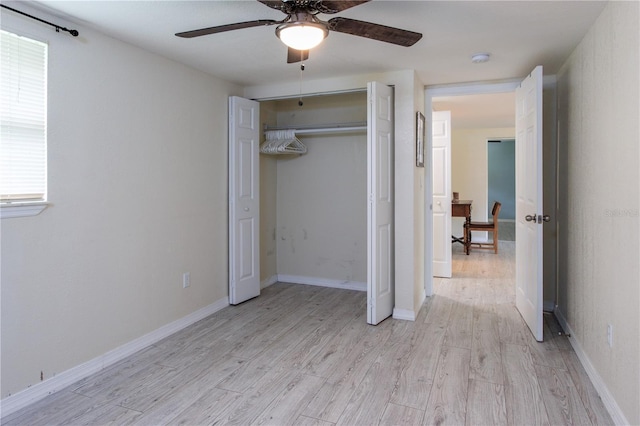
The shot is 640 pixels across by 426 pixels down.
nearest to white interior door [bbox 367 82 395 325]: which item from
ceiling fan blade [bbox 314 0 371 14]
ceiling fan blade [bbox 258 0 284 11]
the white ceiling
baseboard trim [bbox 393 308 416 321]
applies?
baseboard trim [bbox 393 308 416 321]

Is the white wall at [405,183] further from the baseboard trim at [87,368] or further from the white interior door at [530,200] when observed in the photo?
the baseboard trim at [87,368]

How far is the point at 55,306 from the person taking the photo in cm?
237

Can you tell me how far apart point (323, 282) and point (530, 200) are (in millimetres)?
2504

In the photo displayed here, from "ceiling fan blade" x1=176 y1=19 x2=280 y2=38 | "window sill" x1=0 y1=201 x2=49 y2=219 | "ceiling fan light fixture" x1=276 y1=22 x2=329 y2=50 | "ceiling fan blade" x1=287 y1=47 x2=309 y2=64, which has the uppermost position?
"ceiling fan blade" x1=287 y1=47 x2=309 y2=64

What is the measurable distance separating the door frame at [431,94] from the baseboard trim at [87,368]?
2.38 m

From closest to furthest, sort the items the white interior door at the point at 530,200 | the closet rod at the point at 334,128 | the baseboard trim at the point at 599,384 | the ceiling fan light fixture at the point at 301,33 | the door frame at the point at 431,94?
the ceiling fan light fixture at the point at 301,33 → the baseboard trim at the point at 599,384 → the white interior door at the point at 530,200 → the door frame at the point at 431,94 → the closet rod at the point at 334,128

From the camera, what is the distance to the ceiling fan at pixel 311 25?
1.78 m

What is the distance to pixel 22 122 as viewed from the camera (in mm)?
2199

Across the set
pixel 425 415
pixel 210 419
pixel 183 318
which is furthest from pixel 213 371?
pixel 425 415

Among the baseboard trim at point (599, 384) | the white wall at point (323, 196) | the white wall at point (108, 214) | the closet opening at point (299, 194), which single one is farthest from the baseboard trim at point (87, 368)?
the baseboard trim at point (599, 384)

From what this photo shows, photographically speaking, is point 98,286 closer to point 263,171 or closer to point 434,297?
point 263,171

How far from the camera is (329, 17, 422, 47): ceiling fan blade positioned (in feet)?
6.30

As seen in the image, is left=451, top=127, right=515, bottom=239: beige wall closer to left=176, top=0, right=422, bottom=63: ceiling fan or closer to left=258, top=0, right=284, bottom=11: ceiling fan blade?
left=176, top=0, right=422, bottom=63: ceiling fan

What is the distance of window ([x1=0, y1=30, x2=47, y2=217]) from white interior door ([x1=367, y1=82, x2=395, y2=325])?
2254 millimetres
